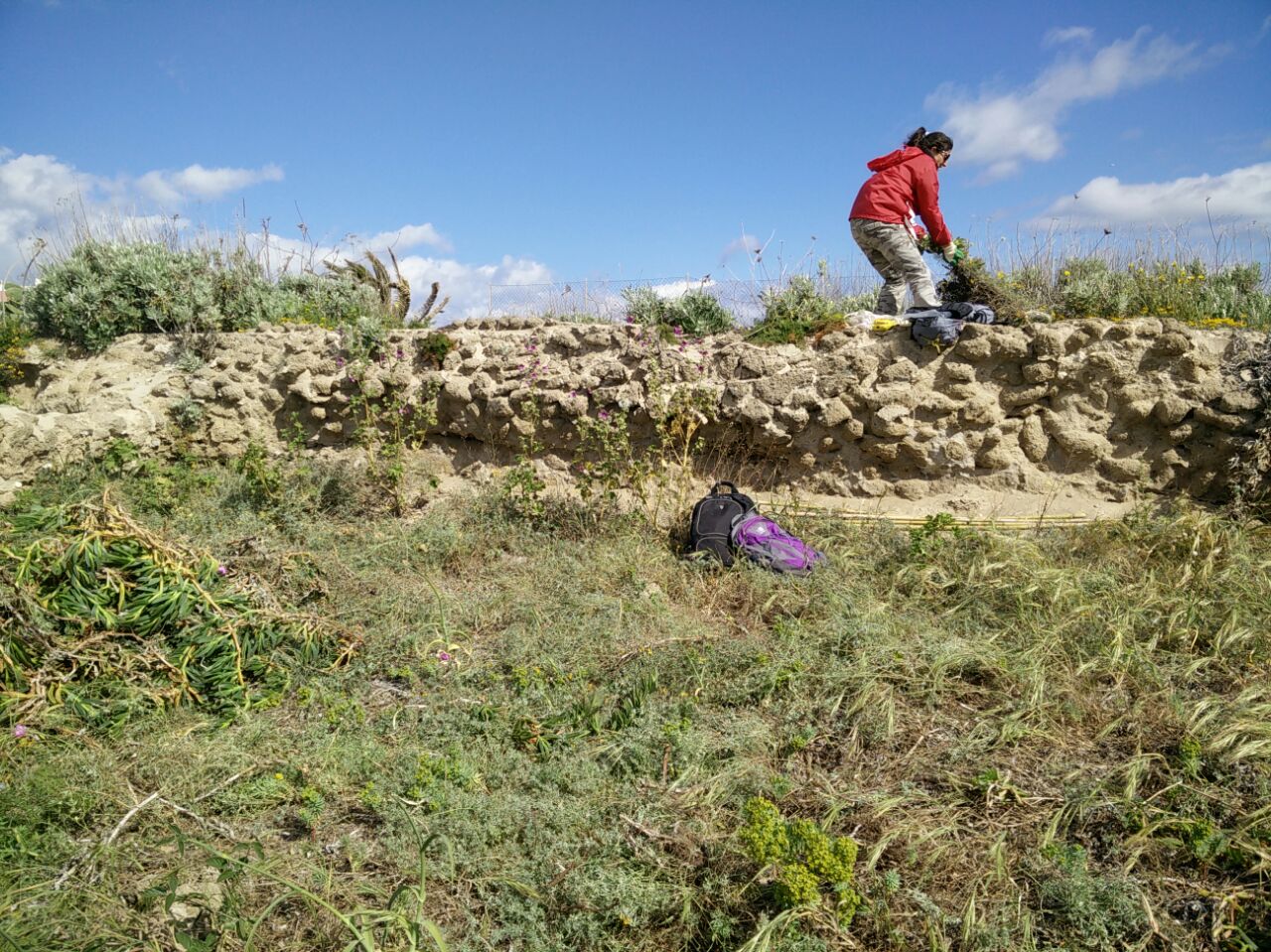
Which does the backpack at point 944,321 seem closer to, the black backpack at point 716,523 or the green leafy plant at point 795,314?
the green leafy plant at point 795,314

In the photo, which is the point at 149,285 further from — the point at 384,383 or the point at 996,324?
the point at 996,324

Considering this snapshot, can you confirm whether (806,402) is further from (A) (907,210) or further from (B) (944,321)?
(A) (907,210)

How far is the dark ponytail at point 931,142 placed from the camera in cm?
686

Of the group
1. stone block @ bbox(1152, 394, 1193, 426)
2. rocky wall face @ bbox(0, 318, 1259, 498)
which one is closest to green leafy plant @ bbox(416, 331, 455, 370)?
rocky wall face @ bbox(0, 318, 1259, 498)

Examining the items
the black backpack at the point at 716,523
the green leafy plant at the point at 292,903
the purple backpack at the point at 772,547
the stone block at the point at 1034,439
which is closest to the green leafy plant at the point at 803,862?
the green leafy plant at the point at 292,903

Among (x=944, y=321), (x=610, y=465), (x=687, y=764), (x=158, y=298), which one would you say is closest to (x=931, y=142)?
(x=944, y=321)

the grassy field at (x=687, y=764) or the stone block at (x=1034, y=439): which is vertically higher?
the stone block at (x=1034, y=439)

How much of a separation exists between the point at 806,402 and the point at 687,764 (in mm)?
3651

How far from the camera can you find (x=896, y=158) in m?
6.87

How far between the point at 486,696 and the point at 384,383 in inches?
157

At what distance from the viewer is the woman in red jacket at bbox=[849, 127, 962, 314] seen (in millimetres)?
6770

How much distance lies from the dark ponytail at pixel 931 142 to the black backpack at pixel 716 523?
352 centimetres

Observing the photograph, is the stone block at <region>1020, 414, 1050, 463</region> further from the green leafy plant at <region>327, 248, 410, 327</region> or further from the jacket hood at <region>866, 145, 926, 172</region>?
the green leafy plant at <region>327, 248, 410, 327</region>

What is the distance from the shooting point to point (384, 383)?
7.12m
